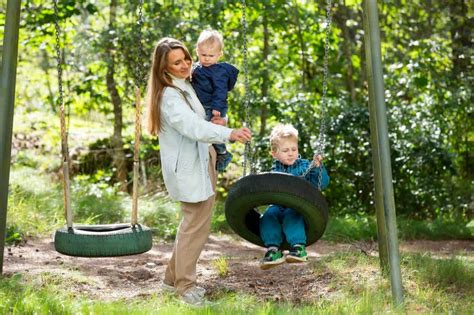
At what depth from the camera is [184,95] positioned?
4.41 metres

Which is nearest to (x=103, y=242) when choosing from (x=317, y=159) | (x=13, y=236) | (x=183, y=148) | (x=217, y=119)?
(x=183, y=148)

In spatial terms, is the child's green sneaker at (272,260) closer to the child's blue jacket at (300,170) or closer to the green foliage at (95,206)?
the child's blue jacket at (300,170)

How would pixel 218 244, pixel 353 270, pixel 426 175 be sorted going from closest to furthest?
pixel 353 270, pixel 218 244, pixel 426 175

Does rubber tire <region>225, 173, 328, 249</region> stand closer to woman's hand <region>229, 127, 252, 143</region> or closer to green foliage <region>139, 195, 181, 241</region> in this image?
woman's hand <region>229, 127, 252, 143</region>

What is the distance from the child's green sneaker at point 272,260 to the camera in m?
4.47

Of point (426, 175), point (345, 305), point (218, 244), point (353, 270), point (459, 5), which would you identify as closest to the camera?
point (345, 305)

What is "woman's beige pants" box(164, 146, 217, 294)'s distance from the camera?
14.9 ft

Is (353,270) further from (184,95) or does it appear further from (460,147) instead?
(460,147)

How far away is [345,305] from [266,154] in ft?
18.5

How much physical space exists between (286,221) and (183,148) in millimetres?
801

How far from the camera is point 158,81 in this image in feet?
14.6

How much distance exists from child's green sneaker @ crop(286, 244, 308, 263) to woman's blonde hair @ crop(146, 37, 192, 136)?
1.08 meters

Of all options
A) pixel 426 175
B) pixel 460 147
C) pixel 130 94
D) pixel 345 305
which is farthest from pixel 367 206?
pixel 345 305

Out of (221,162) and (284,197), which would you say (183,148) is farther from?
(284,197)
